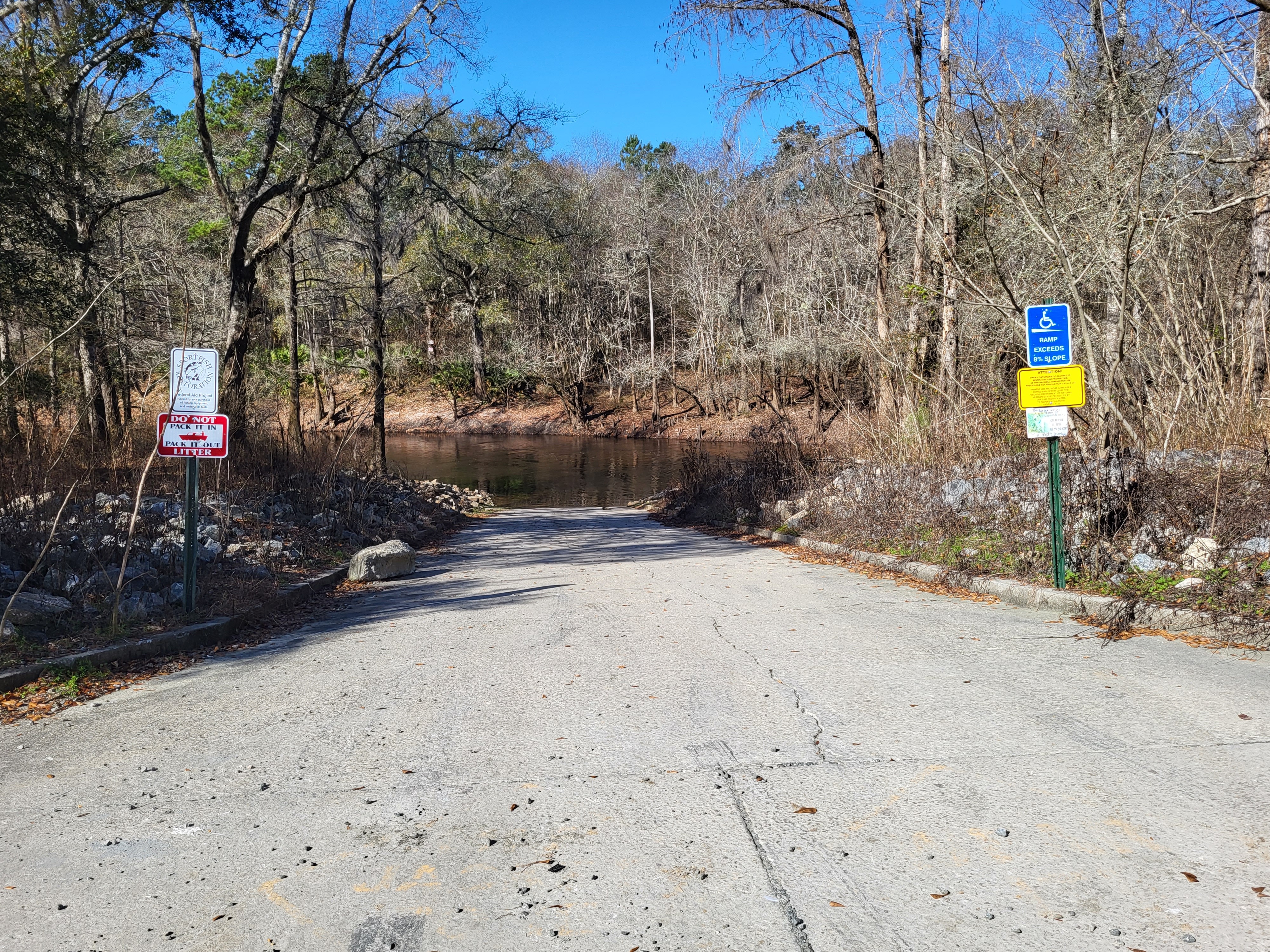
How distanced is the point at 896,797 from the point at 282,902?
2601 mm

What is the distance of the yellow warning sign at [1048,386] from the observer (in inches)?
323

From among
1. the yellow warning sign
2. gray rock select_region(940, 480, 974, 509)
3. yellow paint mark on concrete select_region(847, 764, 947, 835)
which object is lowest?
yellow paint mark on concrete select_region(847, 764, 947, 835)

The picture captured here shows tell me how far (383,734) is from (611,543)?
11053mm

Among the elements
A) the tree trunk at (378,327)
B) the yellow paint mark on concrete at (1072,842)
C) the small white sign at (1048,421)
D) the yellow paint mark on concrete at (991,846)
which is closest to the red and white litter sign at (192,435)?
the yellow paint mark on concrete at (991,846)

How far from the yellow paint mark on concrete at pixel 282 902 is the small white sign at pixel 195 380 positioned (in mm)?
5482

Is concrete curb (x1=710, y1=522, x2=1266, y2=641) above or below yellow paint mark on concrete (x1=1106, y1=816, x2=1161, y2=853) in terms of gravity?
above

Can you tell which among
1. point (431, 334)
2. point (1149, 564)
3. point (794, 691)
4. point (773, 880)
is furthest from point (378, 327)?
point (431, 334)

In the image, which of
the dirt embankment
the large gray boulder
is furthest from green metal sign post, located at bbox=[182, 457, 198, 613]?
the dirt embankment

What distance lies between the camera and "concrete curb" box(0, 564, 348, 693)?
6375 mm

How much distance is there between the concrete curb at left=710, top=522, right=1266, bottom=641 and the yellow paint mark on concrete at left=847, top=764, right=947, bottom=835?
3866mm

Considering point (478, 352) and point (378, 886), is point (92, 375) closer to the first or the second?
point (378, 886)

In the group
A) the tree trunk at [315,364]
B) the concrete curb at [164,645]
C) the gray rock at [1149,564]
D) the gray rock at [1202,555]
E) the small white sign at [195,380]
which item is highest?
the tree trunk at [315,364]

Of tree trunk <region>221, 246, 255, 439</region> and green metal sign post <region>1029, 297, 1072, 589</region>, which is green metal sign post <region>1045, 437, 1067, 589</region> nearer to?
green metal sign post <region>1029, 297, 1072, 589</region>

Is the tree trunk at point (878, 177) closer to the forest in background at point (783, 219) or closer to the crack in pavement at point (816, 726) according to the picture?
the forest in background at point (783, 219)
